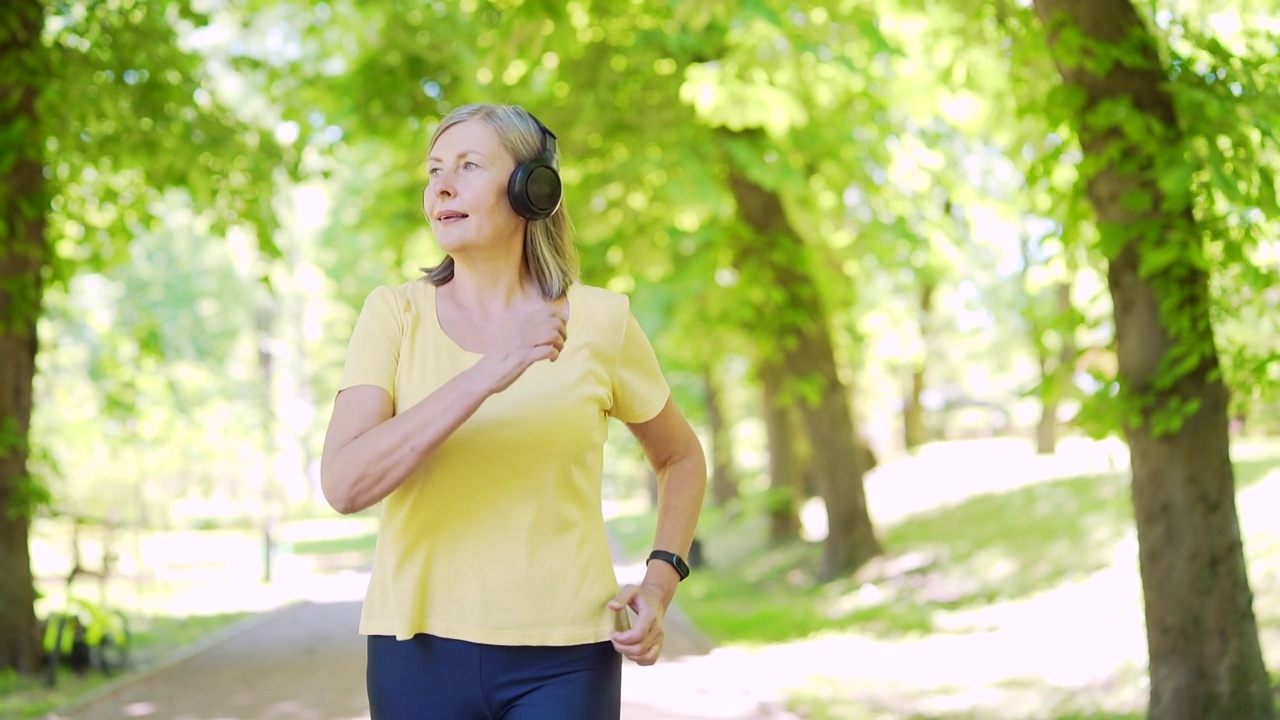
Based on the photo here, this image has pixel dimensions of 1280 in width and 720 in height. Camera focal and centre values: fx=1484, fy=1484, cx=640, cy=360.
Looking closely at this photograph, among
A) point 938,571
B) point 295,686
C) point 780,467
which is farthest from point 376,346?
point 780,467

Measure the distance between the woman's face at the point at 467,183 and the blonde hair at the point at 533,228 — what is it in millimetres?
21

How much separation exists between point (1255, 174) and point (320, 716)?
22.6 ft

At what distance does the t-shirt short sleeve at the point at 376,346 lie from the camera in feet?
8.89

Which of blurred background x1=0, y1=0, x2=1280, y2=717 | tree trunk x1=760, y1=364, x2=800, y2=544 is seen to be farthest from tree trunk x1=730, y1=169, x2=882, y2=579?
tree trunk x1=760, y1=364, x2=800, y2=544

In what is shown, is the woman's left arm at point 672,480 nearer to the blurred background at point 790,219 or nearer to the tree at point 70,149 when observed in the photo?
the blurred background at point 790,219

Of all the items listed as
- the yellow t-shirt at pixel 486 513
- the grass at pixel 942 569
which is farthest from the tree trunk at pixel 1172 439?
the grass at pixel 942 569

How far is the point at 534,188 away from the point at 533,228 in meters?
0.14

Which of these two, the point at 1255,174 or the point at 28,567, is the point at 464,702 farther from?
the point at 28,567

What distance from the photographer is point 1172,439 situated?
7070 millimetres

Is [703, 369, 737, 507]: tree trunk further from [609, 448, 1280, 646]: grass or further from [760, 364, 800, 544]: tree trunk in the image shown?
[609, 448, 1280, 646]: grass

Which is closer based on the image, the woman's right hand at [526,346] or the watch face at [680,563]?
the woman's right hand at [526,346]

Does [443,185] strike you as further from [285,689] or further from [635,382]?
[285,689]

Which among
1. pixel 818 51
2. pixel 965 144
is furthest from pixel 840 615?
pixel 965 144

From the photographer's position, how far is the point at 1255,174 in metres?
6.47
